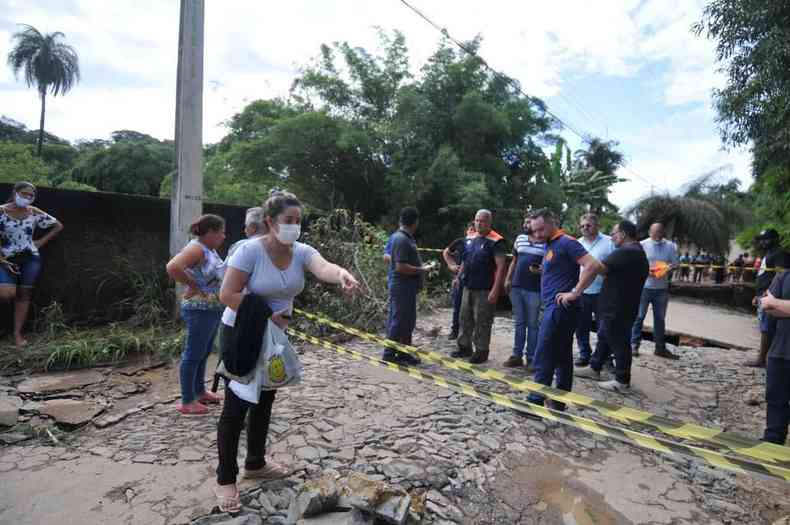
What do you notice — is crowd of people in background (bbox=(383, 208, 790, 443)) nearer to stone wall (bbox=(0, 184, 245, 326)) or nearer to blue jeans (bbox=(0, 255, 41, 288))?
stone wall (bbox=(0, 184, 245, 326))

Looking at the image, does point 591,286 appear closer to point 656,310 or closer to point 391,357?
point 656,310

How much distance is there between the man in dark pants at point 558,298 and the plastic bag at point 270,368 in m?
2.19

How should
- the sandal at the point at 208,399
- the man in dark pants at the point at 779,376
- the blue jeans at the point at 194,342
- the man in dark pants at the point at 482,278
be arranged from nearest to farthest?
the man in dark pants at the point at 779,376, the blue jeans at the point at 194,342, the sandal at the point at 208,399, the man in dark pants at the point at 482,278

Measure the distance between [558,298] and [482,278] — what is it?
1381 mm

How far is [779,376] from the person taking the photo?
3.12m

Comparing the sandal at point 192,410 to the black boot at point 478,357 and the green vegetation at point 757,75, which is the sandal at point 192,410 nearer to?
the black boot at point 478,357

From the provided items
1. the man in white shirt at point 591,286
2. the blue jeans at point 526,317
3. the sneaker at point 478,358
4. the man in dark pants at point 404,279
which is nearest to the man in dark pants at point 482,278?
the sneaker at point 478,358

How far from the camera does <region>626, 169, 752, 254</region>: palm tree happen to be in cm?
1714

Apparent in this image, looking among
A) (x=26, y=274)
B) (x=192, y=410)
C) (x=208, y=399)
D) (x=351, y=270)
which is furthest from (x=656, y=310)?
(x=26, y=274)

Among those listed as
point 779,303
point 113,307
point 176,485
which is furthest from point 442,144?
point 176,485

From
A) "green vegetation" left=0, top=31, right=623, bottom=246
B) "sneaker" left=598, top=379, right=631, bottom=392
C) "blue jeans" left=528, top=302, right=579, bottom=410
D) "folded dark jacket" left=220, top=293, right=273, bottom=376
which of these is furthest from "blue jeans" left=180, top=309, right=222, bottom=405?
"green vegetation" left=0, top=31, right=623, bottom=246

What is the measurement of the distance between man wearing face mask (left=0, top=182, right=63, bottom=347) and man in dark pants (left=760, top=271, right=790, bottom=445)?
656 centimetres

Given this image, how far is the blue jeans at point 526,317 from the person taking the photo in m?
4.84

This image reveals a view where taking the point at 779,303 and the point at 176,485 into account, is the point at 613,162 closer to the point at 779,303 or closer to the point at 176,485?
the point at 779,303
